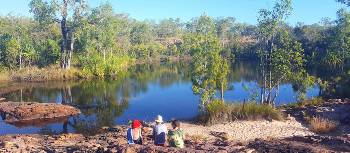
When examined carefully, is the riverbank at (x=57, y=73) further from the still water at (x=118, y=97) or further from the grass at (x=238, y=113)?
the grass at (x=238, y=113)

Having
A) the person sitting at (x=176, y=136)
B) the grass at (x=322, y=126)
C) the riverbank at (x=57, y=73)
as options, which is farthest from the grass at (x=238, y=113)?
the riverbank at (x=57, y=73)

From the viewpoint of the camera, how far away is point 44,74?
50.4m

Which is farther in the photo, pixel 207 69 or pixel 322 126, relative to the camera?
pixel 207 69

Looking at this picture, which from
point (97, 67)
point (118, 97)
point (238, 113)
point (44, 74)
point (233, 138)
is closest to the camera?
point (233, 138)

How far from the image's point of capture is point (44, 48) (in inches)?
2162

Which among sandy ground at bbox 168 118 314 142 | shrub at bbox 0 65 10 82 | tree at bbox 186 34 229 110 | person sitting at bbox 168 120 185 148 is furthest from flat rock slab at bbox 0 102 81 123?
shrub at bbox 0 65 10 82

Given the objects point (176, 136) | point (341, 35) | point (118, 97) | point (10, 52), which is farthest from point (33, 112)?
point (341, 35)

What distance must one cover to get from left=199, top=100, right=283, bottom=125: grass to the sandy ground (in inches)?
18.5

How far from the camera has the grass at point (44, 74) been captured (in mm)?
49562

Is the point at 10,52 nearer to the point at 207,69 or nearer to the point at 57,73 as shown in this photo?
the point at 57,73

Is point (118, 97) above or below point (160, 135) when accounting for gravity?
below

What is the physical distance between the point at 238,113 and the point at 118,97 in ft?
56.7

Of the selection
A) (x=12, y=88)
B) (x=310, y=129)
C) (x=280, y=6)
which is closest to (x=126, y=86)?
(x=12, y=88)

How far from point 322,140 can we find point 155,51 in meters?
80.4
